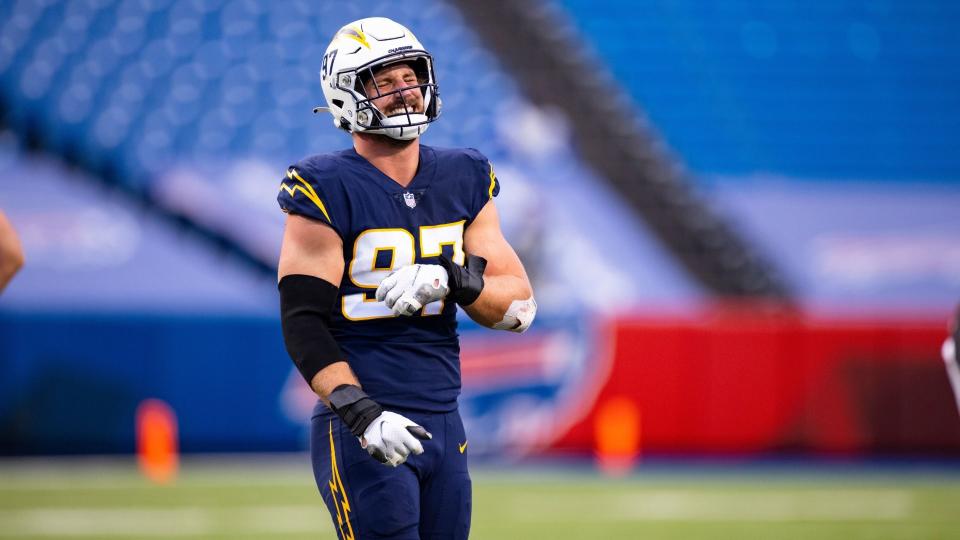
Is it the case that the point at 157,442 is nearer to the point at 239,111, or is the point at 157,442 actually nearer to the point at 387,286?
the point at 239,111

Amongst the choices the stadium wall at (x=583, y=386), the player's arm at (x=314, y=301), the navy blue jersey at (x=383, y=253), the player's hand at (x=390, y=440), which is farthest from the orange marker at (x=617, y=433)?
the player's hand at (x=390, y=440)

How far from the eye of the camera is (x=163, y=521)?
7.55 meters

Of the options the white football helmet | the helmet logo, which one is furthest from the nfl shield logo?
the helmet logo

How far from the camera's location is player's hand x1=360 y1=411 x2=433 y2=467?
3191 mm

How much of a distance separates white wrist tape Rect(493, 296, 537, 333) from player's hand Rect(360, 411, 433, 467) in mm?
523

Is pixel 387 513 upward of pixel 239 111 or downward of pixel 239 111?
downward

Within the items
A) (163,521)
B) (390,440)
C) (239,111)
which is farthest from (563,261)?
(390,440)

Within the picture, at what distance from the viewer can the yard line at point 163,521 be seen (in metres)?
7.20

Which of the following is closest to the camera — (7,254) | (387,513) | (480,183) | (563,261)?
(387,513)

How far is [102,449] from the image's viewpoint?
1025 centimetres

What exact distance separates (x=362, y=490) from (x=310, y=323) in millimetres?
451

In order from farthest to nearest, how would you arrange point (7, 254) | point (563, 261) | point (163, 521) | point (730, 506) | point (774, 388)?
point (563, 261) < point (774, 388) < point (730, 506) < point (163, 521) < point (7, 254)

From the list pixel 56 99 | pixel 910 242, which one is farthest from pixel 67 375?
pixel 910 242

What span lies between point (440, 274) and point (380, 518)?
0.64m
